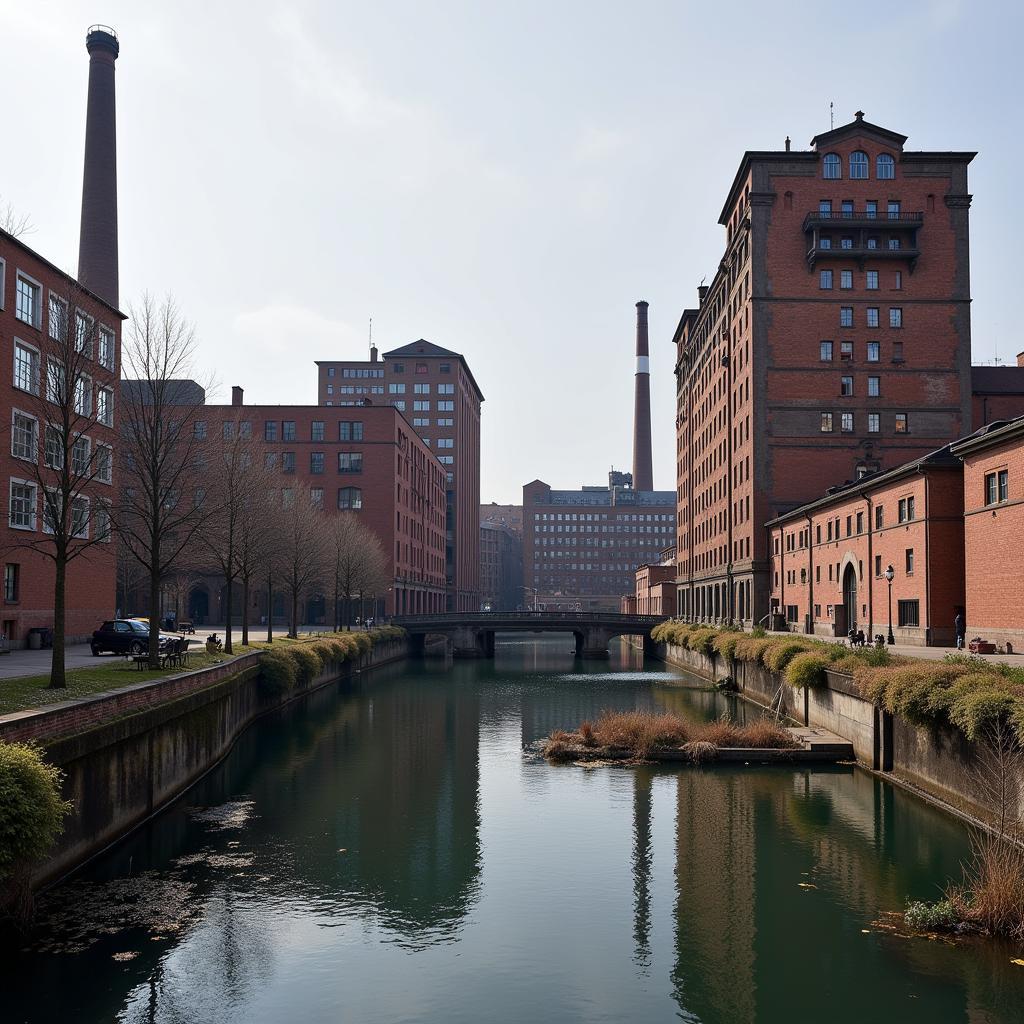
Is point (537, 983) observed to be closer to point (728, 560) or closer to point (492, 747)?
point (492, 747)

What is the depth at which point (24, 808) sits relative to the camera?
13.7 metres

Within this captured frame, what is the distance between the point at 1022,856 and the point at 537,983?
9633 millimetres

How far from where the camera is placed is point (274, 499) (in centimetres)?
5772

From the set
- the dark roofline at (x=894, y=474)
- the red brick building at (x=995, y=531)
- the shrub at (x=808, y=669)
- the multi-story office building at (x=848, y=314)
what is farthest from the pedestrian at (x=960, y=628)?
the multi-story office building at (x=848, y=314)

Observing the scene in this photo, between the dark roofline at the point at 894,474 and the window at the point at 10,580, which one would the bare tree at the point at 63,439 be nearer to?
the window at the point at 10,580

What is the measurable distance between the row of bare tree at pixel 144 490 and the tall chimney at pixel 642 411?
91197 millimetres

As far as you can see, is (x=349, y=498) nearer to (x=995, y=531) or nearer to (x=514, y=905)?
(x=995, y=531)

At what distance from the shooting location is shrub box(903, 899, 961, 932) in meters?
16.1

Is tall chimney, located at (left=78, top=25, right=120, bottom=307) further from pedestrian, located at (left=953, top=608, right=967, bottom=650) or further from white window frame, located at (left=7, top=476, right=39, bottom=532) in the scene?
pedestrian, located at (left=953, top=608, right=967, bottom=650)

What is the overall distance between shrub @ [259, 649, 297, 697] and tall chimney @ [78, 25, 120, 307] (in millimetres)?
43073

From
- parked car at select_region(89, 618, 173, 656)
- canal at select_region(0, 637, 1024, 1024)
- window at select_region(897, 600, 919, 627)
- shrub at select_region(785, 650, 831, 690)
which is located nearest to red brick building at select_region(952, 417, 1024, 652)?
window at select_region(897, 600, 919, 627)

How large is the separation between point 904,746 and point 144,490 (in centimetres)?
2794

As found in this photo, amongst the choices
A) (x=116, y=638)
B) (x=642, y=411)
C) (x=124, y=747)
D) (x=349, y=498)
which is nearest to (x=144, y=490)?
(x=116, y=638)

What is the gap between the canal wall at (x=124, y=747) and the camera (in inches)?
703
